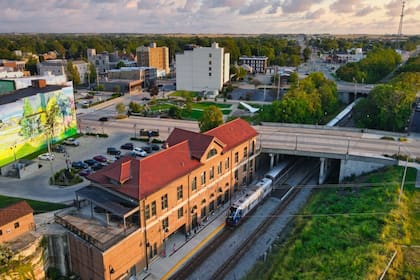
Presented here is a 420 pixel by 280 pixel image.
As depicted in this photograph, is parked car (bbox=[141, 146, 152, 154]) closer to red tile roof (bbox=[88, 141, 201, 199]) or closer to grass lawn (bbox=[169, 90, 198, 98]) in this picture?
red tile roof (bbox=[88, 141, 201, 199])

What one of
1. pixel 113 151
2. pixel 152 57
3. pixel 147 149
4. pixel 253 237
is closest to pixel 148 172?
pixel 253 237

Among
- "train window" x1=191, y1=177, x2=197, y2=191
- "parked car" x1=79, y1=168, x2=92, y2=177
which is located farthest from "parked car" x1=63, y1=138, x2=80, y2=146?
"train window" x1=191, y1=177, x2=197, y2=191

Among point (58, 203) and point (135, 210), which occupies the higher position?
point (135, 210)

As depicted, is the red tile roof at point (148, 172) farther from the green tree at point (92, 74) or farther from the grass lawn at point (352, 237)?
the green tree at point (92, 74)

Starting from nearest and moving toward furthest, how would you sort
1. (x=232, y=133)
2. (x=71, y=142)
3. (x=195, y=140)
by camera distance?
(x=195, y=140) < (x=232, y=133) < (x=71, y=142)

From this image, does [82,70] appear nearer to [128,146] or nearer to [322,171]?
[128,146]

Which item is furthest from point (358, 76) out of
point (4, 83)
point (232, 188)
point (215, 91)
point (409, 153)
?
point (4, 83)

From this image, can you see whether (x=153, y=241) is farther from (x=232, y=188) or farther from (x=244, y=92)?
(x=244, y=92)
